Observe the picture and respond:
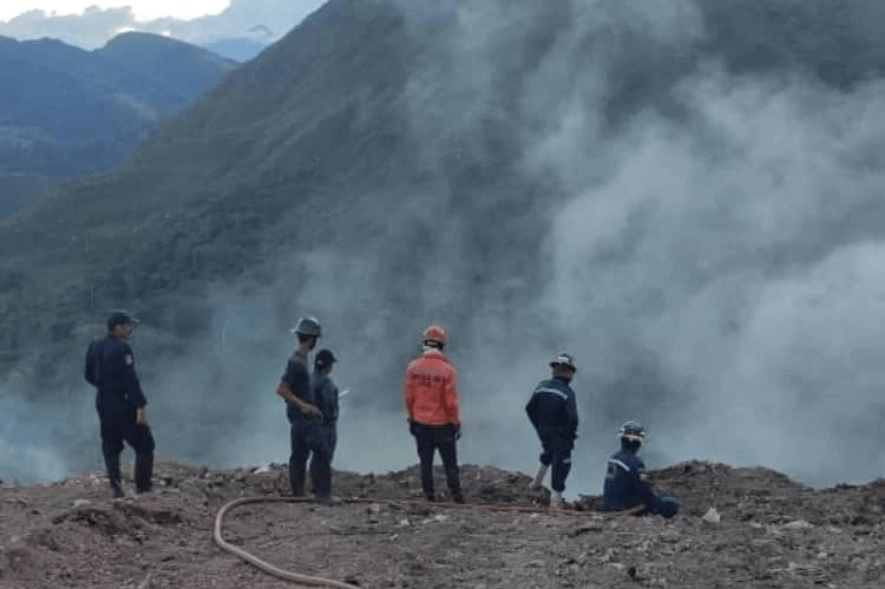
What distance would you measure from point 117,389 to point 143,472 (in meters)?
0.68

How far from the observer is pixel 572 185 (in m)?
26.6

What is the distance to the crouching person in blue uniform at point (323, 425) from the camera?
753 centimetres

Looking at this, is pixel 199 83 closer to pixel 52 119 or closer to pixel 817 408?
pixel 52 119

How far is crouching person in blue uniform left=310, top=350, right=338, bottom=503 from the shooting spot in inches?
296

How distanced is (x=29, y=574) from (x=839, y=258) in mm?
20611

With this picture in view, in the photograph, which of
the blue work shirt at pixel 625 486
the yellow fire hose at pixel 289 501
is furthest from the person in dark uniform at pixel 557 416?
the blue work shirt at pixel 625 486

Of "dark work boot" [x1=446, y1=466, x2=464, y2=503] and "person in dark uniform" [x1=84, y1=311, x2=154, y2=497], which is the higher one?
"person in dark uniform" [x1=84, y1=311, x2=154, y2=497]

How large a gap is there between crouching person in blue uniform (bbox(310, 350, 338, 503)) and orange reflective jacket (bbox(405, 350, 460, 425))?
2.07ft

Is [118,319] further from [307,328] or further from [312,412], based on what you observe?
[312,412]

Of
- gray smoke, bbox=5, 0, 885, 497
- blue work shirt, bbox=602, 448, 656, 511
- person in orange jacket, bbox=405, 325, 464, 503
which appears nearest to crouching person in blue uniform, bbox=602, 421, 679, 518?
blue work shirt, bbox=602, 448, 656, 511

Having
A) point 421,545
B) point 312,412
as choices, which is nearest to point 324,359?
A: point 312,412

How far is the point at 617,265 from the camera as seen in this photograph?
24688 millimetres

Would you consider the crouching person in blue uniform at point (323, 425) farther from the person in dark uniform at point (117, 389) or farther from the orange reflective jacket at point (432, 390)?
the person in dark uniform at point (117, 389)

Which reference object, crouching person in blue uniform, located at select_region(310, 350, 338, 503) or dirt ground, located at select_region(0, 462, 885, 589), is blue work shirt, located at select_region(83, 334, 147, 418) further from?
crouching person in blue uniform, located at select_region(310, 350, 338, 503)
